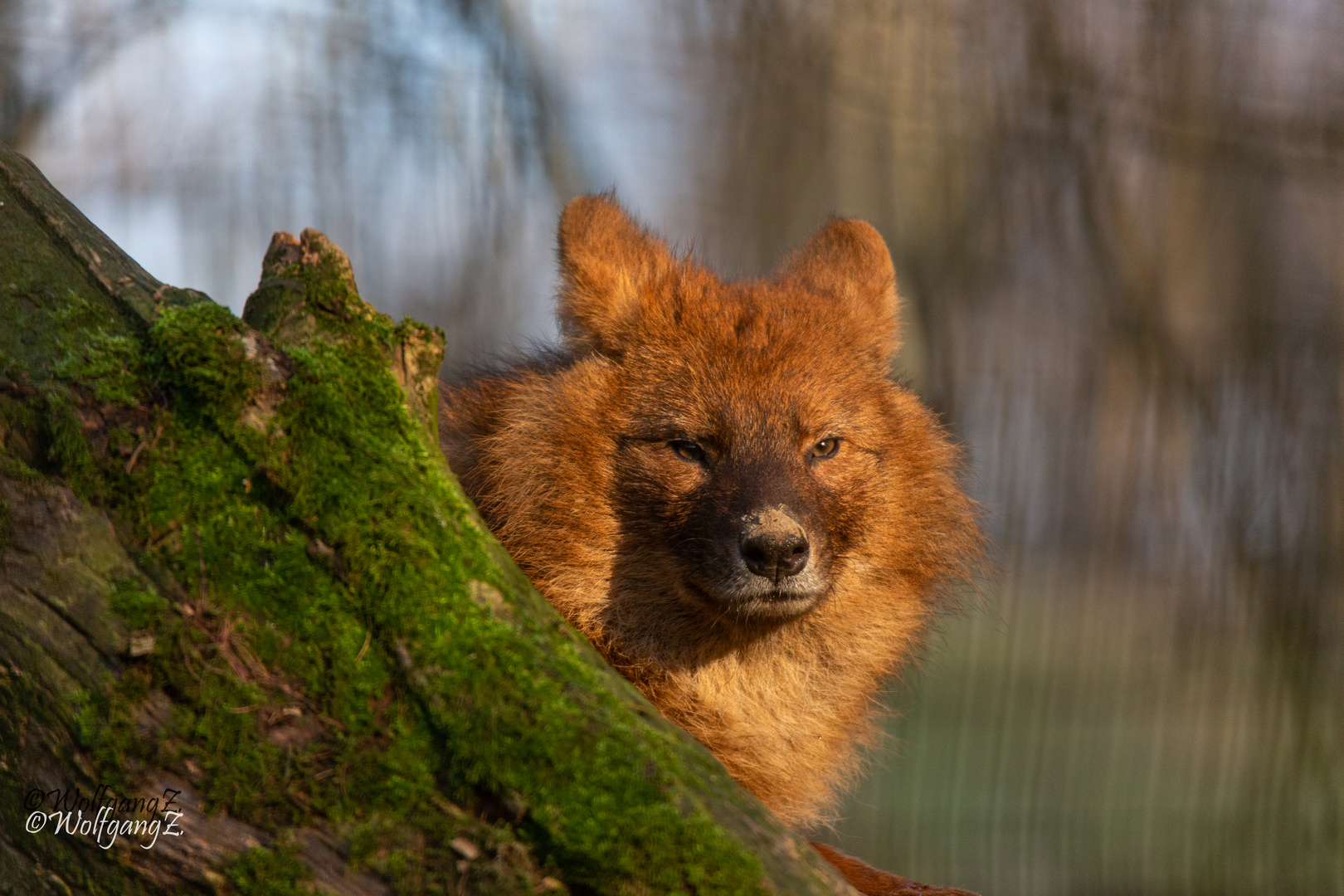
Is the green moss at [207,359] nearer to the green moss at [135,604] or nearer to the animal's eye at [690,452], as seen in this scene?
the green moss at [135,604]

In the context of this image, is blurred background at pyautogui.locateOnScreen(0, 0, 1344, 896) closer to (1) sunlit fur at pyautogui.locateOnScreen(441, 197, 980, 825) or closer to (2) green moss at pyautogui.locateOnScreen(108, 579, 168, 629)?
(1) sunlit fur at pyautogui.locateOnScreen(441, 197, 980, 825)

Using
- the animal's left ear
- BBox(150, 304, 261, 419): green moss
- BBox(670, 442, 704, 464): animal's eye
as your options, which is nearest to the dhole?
BBox(670, 442, 704, 464): animal's eye

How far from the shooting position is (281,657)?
2145mm

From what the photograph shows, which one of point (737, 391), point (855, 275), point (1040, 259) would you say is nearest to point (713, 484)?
point (737, 391)

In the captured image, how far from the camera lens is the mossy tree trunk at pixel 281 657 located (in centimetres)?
200

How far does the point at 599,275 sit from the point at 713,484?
1.06 m

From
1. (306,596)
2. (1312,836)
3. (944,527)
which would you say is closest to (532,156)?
(944,527)

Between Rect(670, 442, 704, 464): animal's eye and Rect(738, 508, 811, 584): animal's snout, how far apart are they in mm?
413

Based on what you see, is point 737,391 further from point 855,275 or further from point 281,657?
point 281,657

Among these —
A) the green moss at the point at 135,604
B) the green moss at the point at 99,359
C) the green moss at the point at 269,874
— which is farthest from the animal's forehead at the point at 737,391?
the green moss at the point at 269,874

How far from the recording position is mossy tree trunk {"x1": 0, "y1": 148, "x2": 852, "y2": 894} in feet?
6.55

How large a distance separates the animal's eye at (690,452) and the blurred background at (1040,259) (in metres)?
2.99

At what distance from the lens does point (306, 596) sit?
2207 mm

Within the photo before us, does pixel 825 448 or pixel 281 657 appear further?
pixel 825 448
